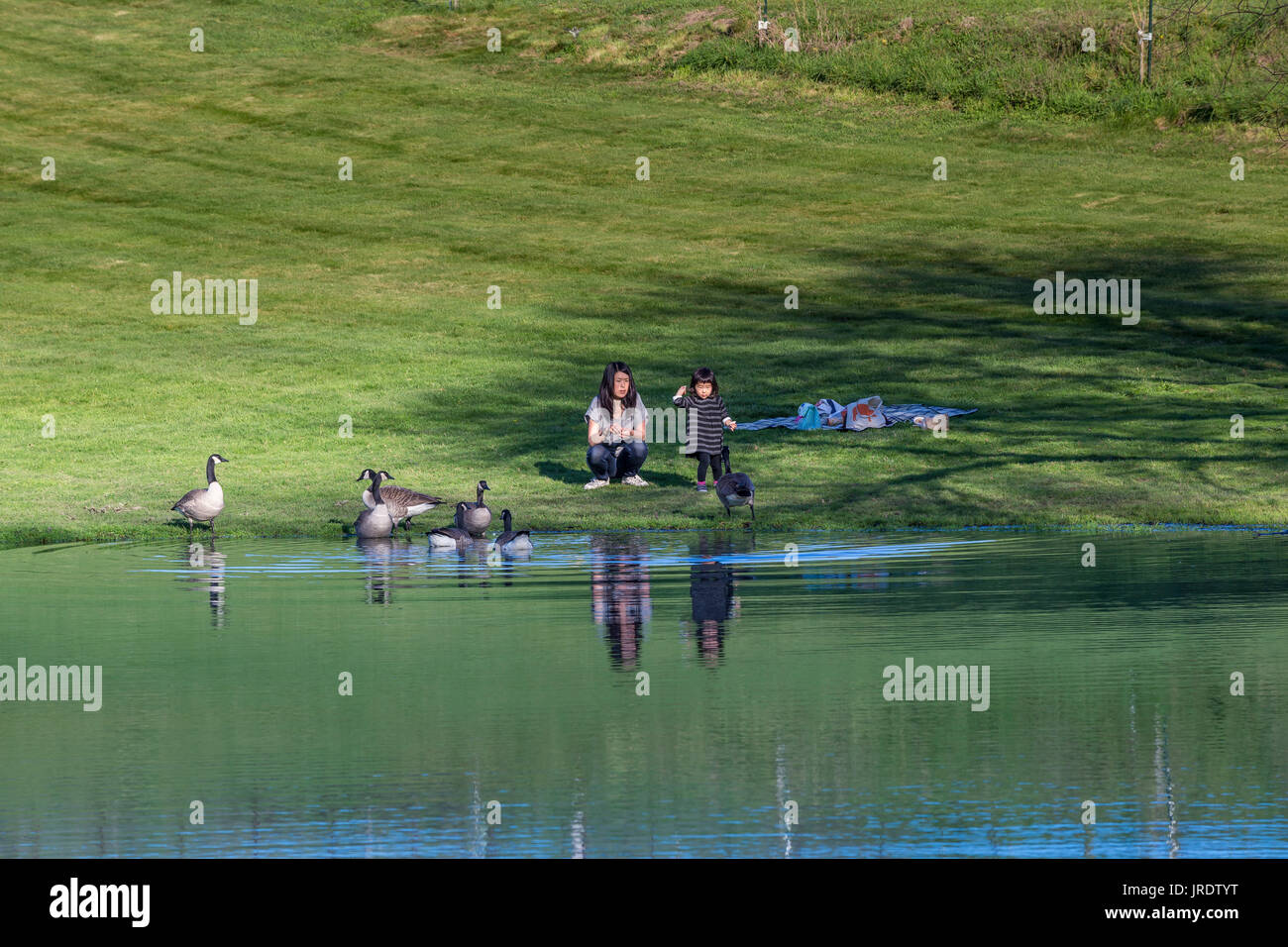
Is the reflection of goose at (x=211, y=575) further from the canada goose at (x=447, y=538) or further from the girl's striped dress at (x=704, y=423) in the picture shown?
the girl's striped dress at (x=704, y=423)

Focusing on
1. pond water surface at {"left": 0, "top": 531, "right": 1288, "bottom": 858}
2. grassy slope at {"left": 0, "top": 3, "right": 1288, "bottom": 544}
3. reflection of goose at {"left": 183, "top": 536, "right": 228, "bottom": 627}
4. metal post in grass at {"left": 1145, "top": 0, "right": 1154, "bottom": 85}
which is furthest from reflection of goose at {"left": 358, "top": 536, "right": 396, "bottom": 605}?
metal post in grass at {"left": 1145, "top": 0, "right": 1154, "bottom": 85}

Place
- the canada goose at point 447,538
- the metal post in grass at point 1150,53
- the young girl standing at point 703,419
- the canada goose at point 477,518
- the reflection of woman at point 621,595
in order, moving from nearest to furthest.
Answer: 1. the reflection of woman at point 621,595
2. the canada goose at point 447,538
3. the canada goose at point 477,518
4. the young girl standing at point 703,419
5. the metal post in grass at point 1150,53

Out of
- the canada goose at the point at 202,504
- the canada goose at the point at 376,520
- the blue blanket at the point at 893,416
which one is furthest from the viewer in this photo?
the blue blanket at the point at 893,416

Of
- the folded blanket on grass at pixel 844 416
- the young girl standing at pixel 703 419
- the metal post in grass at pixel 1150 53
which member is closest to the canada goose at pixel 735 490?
the young girl standing at pixel 703 419

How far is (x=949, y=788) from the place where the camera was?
9523 mm

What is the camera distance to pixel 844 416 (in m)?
27.9

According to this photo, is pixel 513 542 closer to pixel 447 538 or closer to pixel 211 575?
pixel 447 538

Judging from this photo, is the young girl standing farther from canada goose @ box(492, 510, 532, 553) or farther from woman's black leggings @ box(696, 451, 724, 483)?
canada goose @ box(492, 510, 532, 553)

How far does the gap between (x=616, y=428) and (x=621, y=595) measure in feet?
24.9

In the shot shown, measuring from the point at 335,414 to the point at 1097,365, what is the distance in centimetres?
1383

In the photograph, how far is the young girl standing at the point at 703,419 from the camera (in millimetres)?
23156

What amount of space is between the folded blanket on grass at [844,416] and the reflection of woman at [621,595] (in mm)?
8037

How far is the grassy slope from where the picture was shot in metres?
24.8

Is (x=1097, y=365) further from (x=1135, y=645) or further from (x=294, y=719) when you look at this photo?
(x=294, y=719)
